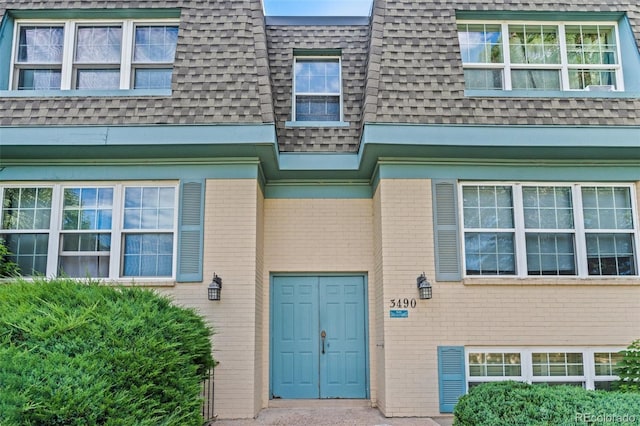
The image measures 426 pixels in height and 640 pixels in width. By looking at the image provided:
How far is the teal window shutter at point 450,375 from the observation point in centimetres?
781

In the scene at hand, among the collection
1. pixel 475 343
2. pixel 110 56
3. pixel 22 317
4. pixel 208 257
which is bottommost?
pixel 475 343

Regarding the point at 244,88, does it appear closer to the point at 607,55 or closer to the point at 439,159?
the point at 439,159

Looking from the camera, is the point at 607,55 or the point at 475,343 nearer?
the point at 475,343

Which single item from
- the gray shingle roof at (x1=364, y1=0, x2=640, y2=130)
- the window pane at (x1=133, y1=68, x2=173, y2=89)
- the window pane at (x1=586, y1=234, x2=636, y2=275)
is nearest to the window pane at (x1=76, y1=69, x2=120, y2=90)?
the window pane at (x1=133, y1=68, x2=173, y2=89)

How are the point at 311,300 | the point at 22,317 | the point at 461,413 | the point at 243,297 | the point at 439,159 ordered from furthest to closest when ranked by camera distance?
the point at 311,300 < the point at 439,159 < the point at 243,297 < the point at 461,413 < the point at 22,317

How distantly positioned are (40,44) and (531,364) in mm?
9428

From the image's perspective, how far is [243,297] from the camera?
26.2 feet

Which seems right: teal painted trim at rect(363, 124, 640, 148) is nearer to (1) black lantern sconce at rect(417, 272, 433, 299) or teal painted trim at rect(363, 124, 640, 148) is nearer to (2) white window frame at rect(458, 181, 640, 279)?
(2) white window frame at rect(458, 181, 640, 279)

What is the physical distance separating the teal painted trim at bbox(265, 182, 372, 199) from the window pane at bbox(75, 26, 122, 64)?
→ 11.0 ft

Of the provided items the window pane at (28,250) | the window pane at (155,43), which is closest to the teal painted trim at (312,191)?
the window pane at (155,43)

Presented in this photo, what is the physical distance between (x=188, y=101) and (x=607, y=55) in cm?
704

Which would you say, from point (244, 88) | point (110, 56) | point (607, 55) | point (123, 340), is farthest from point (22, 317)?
point (607, 55)

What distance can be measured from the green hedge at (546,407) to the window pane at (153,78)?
6.54 metres

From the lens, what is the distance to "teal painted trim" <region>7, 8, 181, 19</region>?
28.1ft
